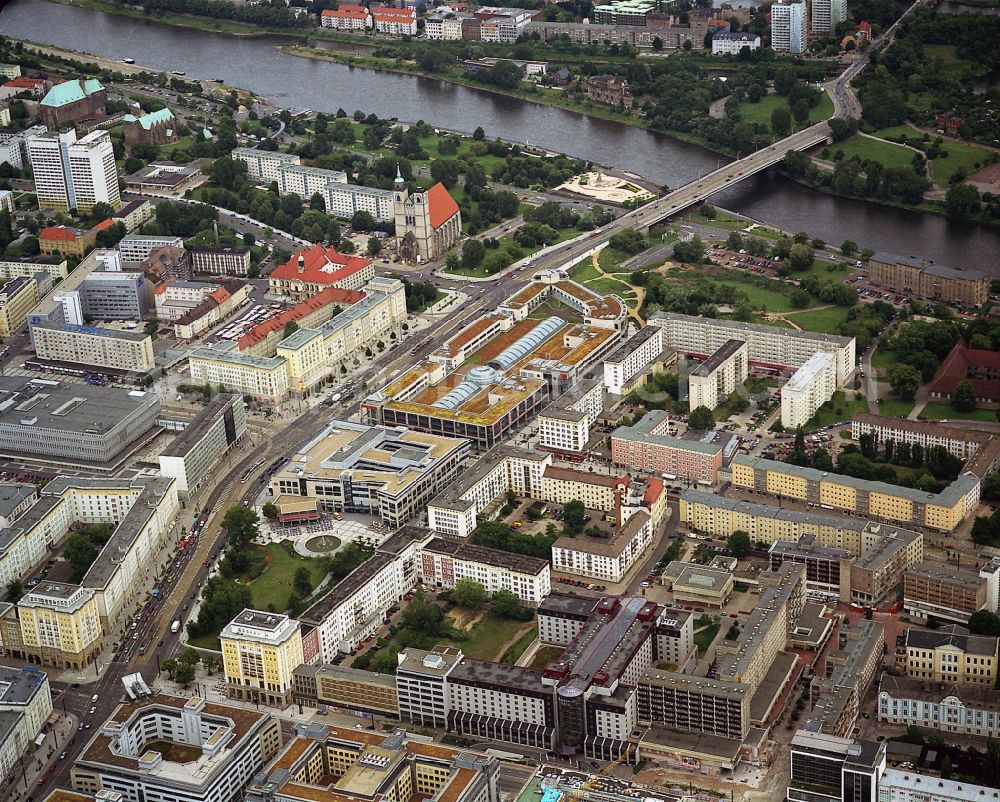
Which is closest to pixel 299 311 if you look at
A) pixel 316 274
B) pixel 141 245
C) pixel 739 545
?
pixel 316 274

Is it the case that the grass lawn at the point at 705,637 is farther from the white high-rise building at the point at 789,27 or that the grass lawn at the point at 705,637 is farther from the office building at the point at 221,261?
the white high-rise building at the point at 789,27

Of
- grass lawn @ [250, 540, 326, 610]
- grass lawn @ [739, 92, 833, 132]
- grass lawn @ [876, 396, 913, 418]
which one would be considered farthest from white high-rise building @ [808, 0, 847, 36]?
grass lawn @ [250, 540, 326, 610]

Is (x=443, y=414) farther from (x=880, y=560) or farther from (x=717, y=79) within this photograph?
(x=717, y=79)

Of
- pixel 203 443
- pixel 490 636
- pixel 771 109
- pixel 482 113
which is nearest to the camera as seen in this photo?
pixel 490 636

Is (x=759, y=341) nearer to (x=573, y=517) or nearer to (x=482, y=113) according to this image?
(x=573, y=517)

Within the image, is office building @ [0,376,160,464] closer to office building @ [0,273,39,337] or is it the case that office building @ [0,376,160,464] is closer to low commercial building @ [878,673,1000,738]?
office building @ [0,273,39,337]

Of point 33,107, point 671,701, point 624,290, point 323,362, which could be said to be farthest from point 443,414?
point 33,107
